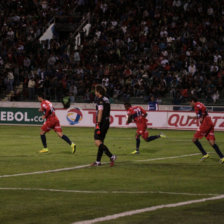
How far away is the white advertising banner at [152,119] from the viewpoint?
34000 mm

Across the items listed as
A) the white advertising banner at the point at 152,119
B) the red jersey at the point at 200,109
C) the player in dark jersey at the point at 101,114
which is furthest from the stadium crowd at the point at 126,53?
the player in dark jersey at the point at 101,114

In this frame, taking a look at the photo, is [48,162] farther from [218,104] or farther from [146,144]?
[218,104]

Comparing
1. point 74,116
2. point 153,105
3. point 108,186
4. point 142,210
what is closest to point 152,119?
point 153,105

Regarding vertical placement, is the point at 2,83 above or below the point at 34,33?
below

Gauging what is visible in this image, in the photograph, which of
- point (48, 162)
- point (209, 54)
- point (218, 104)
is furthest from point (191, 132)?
point (48, 162)

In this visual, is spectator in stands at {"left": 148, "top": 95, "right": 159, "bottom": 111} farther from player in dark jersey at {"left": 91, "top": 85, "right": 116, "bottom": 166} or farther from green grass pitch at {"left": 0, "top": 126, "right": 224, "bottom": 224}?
player in dark jersey at {"left": 91, "top": 85, "right": 116, "bottom": 166}

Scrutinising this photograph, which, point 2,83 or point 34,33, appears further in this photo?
point 34,33

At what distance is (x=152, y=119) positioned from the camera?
35.2 m

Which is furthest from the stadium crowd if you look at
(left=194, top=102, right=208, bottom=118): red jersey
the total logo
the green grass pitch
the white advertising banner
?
(left=194, top=102, right=208, bottom=118): red jersey

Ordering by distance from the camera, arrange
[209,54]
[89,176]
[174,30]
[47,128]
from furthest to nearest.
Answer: [174,30] → [209,54] → [47,128] → [89,176]

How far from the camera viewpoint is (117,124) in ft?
117

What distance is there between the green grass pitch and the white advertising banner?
11153mm

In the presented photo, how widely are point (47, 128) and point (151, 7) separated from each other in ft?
78.0

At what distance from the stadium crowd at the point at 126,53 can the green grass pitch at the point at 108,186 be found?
14.8 metres
